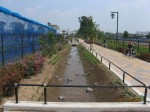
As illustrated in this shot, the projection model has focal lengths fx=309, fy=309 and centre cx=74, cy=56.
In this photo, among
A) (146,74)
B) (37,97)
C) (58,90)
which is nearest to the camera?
(37,97)

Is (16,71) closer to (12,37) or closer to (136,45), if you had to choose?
(12,37)

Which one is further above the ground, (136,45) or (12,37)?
(12,37)

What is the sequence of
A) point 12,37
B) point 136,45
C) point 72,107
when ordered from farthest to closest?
point 136,45
point 12,37
point 72,107

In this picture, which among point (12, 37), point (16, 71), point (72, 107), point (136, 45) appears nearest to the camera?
point (72, 107)

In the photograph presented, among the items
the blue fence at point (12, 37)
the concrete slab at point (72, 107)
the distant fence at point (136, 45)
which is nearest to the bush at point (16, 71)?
the blue fence at point (12, 37)

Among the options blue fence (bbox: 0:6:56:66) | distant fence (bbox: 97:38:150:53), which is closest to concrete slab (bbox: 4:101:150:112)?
blue fence (bbox: 0:6:56:66)

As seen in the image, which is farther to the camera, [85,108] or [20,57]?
[20,57]

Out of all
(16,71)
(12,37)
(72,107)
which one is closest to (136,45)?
(12,37)

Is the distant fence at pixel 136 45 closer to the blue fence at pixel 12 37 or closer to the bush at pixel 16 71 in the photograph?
the blue fence at pixel 12 37

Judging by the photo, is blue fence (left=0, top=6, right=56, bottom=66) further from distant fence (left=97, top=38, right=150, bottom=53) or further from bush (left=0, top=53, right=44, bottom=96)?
distant fence (left=97, top=38, right=150, bottom=53)

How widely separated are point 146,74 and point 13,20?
284 inches

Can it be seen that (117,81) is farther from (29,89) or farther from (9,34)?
(9,34)

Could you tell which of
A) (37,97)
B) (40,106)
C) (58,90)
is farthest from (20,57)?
(40,106)

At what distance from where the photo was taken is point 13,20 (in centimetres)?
1589
